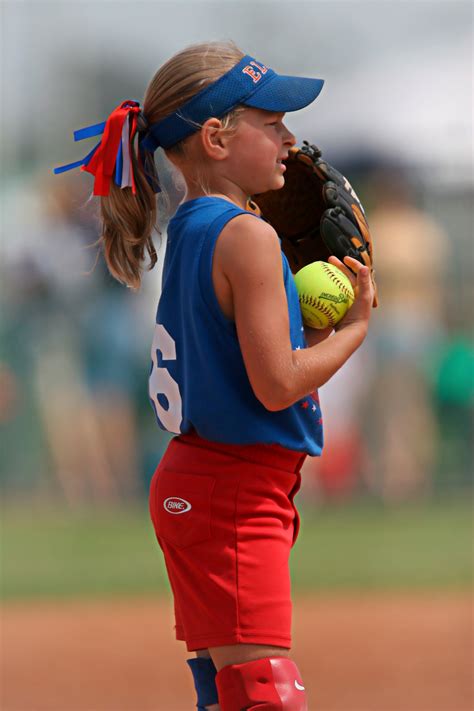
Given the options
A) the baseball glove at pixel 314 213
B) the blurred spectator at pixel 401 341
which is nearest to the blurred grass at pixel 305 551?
the blurred spectator at pixel 401 341

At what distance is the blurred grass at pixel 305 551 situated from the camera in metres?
8.02

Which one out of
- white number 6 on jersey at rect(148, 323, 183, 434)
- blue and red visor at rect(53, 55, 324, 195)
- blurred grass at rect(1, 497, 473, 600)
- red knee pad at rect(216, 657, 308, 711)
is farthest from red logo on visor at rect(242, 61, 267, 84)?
blurred grass at rect(1, 497, 473, 600)

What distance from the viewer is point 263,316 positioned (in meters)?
2.31

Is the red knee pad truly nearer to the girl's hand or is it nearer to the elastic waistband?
the elastic waistband

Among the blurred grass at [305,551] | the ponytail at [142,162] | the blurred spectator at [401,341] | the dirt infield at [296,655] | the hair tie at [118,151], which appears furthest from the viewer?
the blurred spectator at [401,341]

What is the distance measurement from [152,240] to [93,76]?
532 inches

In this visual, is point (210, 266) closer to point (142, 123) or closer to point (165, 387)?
point (165, 387)

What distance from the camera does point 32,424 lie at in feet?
37.5

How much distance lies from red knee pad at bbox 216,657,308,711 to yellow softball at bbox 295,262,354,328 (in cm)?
73

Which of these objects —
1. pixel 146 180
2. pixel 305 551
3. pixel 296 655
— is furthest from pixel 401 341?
pixel 146 180

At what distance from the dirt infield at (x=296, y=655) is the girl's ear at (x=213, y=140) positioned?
318 centimetres

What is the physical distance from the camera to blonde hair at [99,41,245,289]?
8.17ft

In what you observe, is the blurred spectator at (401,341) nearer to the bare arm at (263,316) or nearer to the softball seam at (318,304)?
the softball seam at (318,304)

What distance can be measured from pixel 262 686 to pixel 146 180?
3.83 ft
